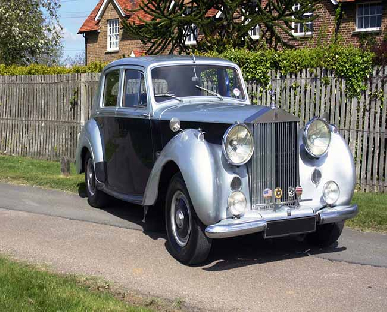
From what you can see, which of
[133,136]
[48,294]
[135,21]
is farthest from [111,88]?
[135,21]

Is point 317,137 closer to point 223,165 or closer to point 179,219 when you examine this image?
point 223,165

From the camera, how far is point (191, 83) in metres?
7.80

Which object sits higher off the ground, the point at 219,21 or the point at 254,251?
the point at 219,21

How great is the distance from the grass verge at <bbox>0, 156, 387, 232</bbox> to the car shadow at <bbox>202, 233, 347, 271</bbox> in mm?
1215

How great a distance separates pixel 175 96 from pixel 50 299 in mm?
3331

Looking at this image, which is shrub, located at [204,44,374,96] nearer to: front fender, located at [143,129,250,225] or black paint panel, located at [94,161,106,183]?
black paint panel, located at [94,161,106,183]

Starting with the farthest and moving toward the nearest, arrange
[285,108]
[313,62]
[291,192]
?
[285,108]
[313,62]
[291,192]

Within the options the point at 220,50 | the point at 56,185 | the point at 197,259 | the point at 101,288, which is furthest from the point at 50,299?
the point at 220,50

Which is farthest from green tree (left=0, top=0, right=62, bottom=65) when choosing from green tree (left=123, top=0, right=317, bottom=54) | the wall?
green tree (left=123, top=0, right=317, bottom=54)

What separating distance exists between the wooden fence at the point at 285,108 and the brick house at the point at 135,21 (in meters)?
9.29

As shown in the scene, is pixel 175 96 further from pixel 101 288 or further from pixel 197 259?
pixel 101 288

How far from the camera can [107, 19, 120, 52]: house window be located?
111ft

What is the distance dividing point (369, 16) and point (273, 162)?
1913 centimetres

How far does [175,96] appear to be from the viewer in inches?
299
